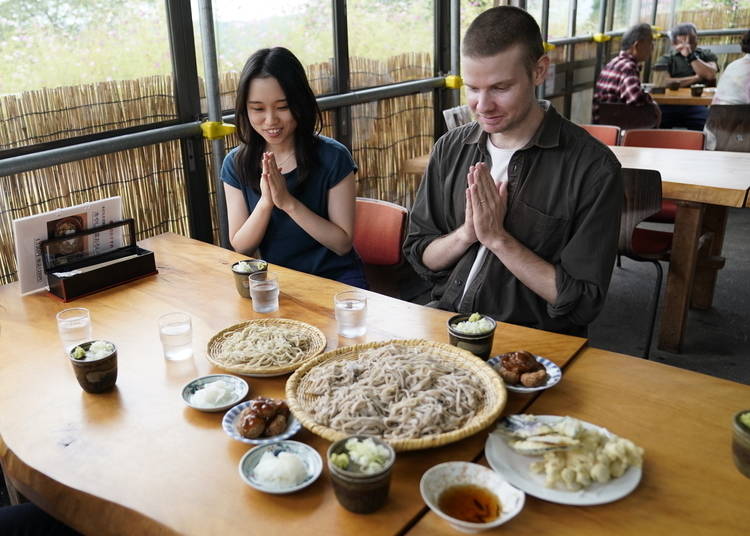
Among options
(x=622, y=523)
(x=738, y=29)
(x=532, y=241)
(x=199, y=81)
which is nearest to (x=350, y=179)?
(x=532, y=241)

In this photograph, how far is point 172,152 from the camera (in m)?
3.13

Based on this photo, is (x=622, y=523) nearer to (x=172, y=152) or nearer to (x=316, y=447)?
(x=316, y=447)

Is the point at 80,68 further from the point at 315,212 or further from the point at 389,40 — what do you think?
the point at 389,40

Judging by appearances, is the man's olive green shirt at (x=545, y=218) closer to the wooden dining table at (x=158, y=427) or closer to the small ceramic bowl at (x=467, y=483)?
the wooden dining table at (x=158, y=427)

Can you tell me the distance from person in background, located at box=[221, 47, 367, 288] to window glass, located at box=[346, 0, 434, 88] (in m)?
1.64

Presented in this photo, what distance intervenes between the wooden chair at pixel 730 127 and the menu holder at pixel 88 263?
13.6 feet

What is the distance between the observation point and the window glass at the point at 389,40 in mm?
4109

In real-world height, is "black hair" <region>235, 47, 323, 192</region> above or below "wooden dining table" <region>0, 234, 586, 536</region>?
above

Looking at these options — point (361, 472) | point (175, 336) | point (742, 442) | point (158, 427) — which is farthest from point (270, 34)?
point (742, 442)

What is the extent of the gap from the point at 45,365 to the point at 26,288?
551 mm

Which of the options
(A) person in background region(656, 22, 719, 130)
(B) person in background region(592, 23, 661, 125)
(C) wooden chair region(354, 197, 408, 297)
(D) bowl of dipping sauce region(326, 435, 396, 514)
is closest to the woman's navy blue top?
(C) wooden chair region(354, 197, 408, 297)

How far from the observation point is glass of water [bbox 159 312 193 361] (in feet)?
5.48

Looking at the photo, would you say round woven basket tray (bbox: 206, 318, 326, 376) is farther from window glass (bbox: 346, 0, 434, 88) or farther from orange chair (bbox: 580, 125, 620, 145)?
orange chair (bbox: 580, 125, 620, 145)

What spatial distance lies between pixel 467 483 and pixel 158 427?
669 mm
